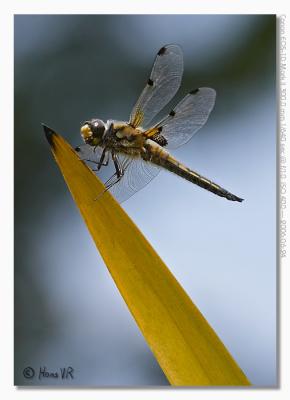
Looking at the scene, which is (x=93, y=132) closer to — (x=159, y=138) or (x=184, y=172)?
(x=159, y=138)

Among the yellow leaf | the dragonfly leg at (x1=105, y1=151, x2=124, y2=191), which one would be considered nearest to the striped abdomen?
the dragonfly leg at (x1=105, y1=151, x2=124, y2=191)

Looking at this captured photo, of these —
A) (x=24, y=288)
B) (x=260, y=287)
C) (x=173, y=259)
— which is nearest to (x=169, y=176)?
(x=173, y=259)

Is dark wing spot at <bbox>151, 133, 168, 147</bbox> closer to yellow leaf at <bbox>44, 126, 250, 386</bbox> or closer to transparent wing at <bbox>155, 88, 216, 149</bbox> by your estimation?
transparent wing at <bbox>155, 88, 216, 149</bbox>

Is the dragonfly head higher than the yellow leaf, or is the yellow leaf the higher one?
the dragonfly head

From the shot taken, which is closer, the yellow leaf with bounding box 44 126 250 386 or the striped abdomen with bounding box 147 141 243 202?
the yellow leaf with bounding box 44 126 250 386

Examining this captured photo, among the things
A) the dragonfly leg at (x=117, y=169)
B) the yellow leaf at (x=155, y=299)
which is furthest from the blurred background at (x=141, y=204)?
the yellow leaf at (x=155, y=299)

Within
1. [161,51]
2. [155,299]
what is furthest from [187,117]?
[155,299]
